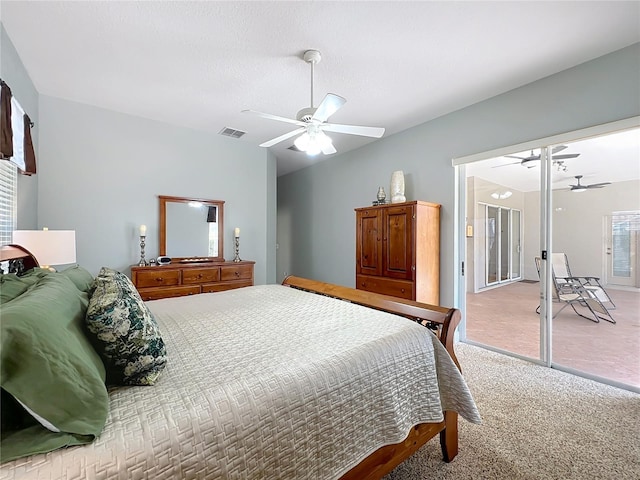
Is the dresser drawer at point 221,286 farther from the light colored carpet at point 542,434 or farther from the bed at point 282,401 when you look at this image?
the light colored carpet at point 542,434

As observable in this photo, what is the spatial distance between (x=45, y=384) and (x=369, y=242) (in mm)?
3495

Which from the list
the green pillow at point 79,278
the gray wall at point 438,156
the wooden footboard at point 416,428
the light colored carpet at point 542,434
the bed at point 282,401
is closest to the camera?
the bed at point 282,401

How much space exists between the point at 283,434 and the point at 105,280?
96 centimetres

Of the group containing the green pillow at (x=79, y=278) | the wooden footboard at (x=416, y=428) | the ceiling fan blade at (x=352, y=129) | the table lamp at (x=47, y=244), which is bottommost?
the wooden footboard at (x=416, y=428)

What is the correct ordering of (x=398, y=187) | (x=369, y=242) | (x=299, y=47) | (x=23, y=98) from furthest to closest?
(x=369, y=242)
(x=398, y=187)
(x=23, y=98)
(x=299, y=47)

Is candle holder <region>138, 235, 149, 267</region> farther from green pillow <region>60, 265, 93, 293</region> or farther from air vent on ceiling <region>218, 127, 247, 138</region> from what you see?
green pillow <region>60, 265, 93, 293</region>

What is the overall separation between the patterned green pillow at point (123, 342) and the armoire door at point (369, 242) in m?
3.04

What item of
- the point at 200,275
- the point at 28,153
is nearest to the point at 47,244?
the point at 28,153

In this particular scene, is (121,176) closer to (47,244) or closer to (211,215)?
(211,215)

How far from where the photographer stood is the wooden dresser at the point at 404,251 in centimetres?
336

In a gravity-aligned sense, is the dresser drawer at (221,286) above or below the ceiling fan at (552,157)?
below

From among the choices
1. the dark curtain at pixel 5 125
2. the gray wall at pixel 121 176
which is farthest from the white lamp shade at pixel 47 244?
the gray wall at pixel 121 176

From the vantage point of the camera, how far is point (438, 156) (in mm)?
3680

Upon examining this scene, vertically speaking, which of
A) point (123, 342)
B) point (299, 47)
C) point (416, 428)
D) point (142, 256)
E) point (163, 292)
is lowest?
point (416, 428)
